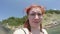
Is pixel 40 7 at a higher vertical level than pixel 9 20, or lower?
higher

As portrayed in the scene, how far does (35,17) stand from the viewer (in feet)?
4.24

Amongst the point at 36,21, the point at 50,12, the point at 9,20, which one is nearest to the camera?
the point at 36,21

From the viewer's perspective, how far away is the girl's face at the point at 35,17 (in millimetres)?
1292

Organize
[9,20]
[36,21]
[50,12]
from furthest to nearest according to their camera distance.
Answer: [50,12], [9,20], [36,21]

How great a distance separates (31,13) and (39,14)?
0.18ft

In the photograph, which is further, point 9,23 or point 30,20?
point 9,23

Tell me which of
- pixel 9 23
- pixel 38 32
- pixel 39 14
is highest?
pixel 39 14

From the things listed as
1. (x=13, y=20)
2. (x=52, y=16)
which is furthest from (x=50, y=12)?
(x=13, y=20)

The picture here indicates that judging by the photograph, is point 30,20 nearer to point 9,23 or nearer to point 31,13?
point 31,13

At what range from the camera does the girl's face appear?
4.24 ft

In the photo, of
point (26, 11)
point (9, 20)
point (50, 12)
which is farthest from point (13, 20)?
point (26, 11)

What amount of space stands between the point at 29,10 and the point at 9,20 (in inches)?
792

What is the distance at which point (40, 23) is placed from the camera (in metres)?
1.36

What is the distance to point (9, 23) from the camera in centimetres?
2148
